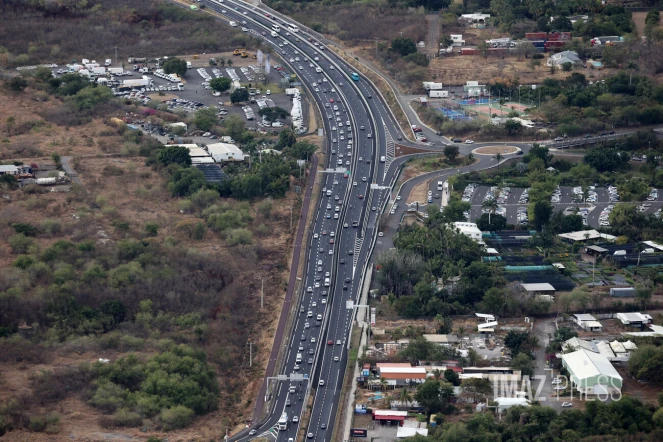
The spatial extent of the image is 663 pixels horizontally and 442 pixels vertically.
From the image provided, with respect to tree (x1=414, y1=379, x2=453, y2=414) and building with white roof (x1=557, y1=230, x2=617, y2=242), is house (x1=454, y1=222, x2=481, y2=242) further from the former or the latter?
tree (x1=414, y1=379, x2=453, y2=414)

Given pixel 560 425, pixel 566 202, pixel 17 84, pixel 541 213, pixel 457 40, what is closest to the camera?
pixel 560 425

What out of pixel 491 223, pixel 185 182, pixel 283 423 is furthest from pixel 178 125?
pixel 283 423

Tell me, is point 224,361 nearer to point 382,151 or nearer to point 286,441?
point 286,441

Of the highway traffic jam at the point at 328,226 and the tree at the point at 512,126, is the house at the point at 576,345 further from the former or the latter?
the tree at the point at 512,126

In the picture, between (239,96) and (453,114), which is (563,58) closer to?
(453,114)

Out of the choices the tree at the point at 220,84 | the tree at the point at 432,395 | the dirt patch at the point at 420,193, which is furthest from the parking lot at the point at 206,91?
the tree at the point at 432,395

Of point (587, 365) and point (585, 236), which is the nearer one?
point (587, 365)

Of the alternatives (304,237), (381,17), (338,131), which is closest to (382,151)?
(338,131)

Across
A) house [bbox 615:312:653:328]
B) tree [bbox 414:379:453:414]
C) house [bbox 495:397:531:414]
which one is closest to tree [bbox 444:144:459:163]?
house [bbox 615:312:653:328]

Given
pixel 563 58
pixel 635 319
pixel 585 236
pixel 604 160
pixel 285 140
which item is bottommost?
pixel 635 319
